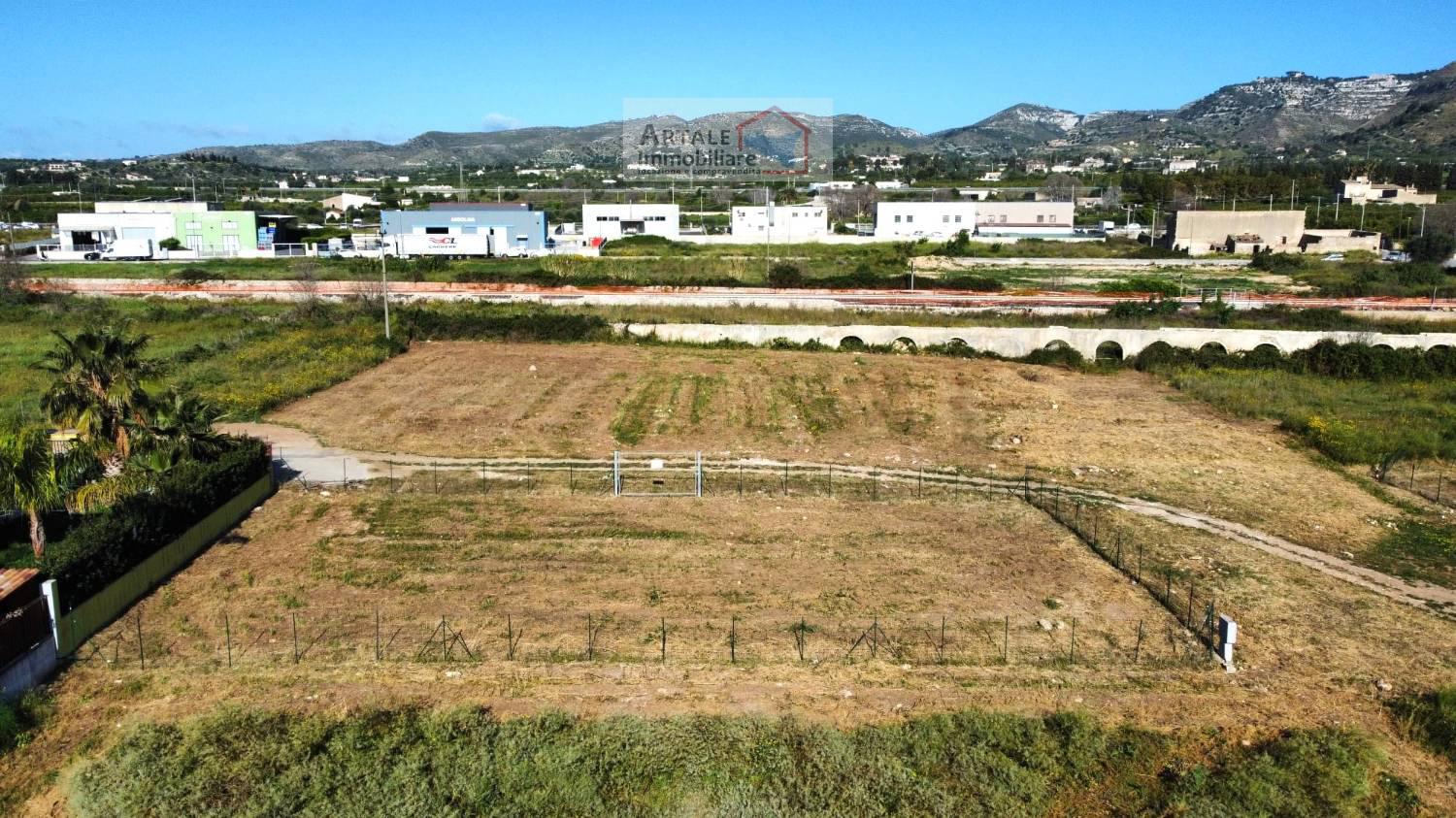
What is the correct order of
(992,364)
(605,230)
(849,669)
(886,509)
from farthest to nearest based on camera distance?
(605,230)
(992,364)
(886,509)
(849,669)

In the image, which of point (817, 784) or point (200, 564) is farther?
point (200, 564)

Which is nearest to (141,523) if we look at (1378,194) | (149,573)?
(149,573)

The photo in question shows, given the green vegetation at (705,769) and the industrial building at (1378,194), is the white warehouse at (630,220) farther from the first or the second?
the industrial building at (1378,194)

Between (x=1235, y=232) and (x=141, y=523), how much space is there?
296 feet

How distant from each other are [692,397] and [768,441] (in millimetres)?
5563

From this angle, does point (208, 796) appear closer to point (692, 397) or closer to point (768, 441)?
point (768, 441)

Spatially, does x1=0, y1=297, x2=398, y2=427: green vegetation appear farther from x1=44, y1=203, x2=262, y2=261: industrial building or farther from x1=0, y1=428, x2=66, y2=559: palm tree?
x1=44, y1=203, x2=262, y2=261: industrial building

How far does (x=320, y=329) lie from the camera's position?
42625 millimetres

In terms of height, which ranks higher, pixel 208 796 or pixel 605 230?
pixel 605 230

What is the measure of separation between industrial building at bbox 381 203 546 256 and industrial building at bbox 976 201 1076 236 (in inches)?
1733

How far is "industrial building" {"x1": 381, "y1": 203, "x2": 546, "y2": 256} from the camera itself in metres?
78.3

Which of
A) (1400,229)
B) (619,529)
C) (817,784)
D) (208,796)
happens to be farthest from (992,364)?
(1400,229)

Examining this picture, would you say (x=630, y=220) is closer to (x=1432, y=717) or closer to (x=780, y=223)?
(x=780, y=223)

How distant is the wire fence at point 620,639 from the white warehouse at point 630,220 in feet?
249
